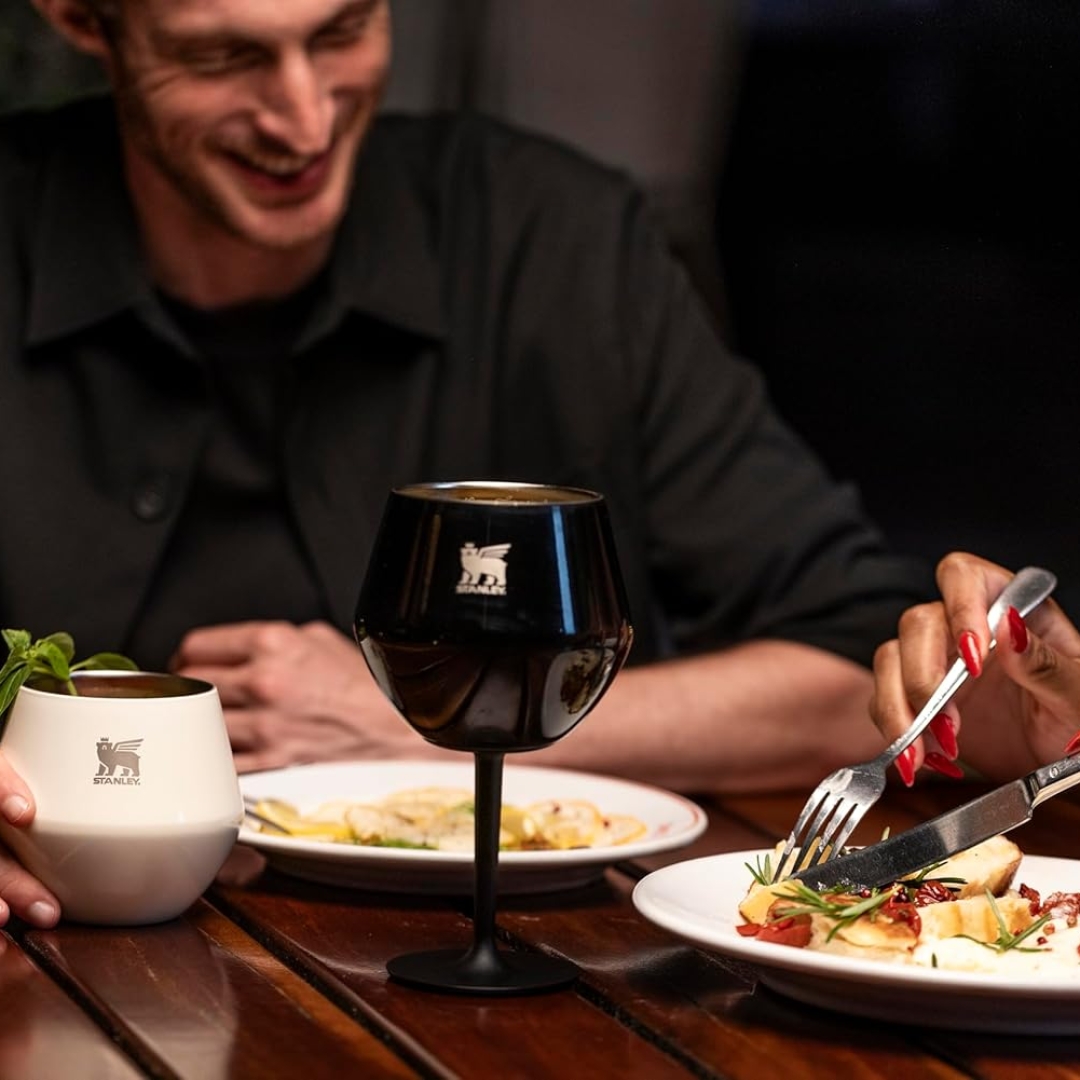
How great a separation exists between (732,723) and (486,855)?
0.70 metres

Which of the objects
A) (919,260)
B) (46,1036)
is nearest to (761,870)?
(46,1036)

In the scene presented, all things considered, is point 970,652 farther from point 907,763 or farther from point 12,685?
point 12,685

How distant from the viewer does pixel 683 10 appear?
134 inches

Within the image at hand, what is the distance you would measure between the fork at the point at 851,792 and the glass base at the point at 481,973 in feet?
0.46

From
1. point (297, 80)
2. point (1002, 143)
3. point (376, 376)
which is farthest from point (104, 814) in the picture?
point (1002, 143)

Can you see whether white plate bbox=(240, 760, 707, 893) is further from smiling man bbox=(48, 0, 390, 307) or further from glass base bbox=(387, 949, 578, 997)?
smiling man bbox=(48, 0, 390, 307)

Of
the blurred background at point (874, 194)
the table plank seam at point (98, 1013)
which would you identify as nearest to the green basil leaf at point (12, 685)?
the table plank seam at point (98, 1013)

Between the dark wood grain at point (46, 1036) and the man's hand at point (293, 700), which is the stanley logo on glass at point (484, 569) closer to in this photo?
the dark wood grain at point (46, 1036)

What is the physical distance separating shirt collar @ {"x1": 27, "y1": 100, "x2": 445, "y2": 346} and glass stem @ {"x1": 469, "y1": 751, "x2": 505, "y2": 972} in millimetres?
1176

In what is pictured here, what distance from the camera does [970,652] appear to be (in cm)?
124

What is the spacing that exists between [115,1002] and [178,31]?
Result: 1.22 meters

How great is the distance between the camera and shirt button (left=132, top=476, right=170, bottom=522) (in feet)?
6.72

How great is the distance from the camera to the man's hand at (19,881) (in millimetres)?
1068

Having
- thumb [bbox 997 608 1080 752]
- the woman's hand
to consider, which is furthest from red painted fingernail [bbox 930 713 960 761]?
thumb [bbox 997 608 1080 752]
